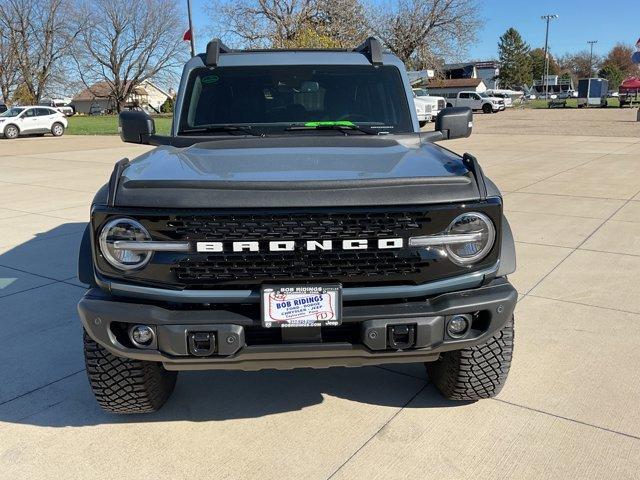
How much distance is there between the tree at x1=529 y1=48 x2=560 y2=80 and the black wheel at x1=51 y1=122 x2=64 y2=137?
117 m

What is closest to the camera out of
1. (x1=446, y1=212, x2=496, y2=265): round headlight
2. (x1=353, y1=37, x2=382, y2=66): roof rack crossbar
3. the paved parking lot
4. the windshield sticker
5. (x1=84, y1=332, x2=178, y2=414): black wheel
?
(x1=446, y1=212, x2=496, y2=265): round headlight

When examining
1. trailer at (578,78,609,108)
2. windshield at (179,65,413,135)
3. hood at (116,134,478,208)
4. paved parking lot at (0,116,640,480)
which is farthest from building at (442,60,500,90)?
hood at (116,134,478,208)

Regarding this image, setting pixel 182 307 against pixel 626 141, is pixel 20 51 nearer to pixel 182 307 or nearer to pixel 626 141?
pixel 626 141

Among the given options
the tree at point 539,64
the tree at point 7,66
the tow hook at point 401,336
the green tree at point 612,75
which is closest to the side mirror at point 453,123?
the tow hook at point 401,336

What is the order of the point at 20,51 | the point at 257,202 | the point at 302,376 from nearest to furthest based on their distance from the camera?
1. the point at 257,202
2. the point at 302,376
3. the point at 20,51

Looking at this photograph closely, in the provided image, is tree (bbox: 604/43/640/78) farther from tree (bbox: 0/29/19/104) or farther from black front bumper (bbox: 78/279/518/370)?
black front bumper (bbox: 78/279/518/370)

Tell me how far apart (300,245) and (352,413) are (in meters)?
1.13

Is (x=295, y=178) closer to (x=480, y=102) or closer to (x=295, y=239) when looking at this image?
(x=295, y=239)

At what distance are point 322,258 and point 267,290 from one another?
261 millimetres

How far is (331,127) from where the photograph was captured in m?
3.55

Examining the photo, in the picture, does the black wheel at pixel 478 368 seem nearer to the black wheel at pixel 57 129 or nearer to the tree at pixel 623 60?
the black wheel at pixel 57 129

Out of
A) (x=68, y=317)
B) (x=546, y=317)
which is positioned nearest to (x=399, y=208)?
(x=546, y=317)

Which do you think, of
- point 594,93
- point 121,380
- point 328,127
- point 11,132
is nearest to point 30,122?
point 11,132

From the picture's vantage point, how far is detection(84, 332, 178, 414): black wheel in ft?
8.89
